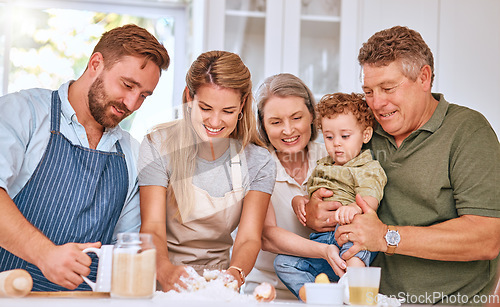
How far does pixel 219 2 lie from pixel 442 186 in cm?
221

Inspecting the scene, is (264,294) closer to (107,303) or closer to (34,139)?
(107,303)

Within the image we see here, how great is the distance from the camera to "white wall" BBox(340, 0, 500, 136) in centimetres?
321

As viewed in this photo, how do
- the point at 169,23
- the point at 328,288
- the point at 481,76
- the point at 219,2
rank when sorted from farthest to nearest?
the point at 169,23
the point at 219,2
the point at 481,76
the point at 328,288

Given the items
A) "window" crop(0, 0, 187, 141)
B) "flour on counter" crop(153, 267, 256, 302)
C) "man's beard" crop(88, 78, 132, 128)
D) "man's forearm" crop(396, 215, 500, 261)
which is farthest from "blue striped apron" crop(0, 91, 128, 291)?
"window" crop(0, 0, 187, 141)

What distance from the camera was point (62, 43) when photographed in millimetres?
3867

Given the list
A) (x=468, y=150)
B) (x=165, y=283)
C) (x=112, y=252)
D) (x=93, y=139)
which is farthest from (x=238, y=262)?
(x=468, y=150)

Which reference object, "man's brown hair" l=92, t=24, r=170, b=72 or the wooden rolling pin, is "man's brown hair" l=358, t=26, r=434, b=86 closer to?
"man's brown hair" l=92, t=24, r=170, b=72

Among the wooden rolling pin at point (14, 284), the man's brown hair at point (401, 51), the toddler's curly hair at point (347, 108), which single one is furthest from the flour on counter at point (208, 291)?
the man's brown hair at point (401, 51)

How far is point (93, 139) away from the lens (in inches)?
73.4

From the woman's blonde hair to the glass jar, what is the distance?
23.7 inches

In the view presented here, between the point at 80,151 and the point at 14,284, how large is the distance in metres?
0.68

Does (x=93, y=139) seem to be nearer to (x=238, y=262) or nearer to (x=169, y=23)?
(x=238, y=262)

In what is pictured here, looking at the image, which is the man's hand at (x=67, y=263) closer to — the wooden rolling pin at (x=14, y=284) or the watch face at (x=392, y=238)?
the wooden rolling pin at (x=14, y=284)

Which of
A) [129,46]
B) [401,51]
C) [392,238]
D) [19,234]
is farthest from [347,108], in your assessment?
[19,234]
